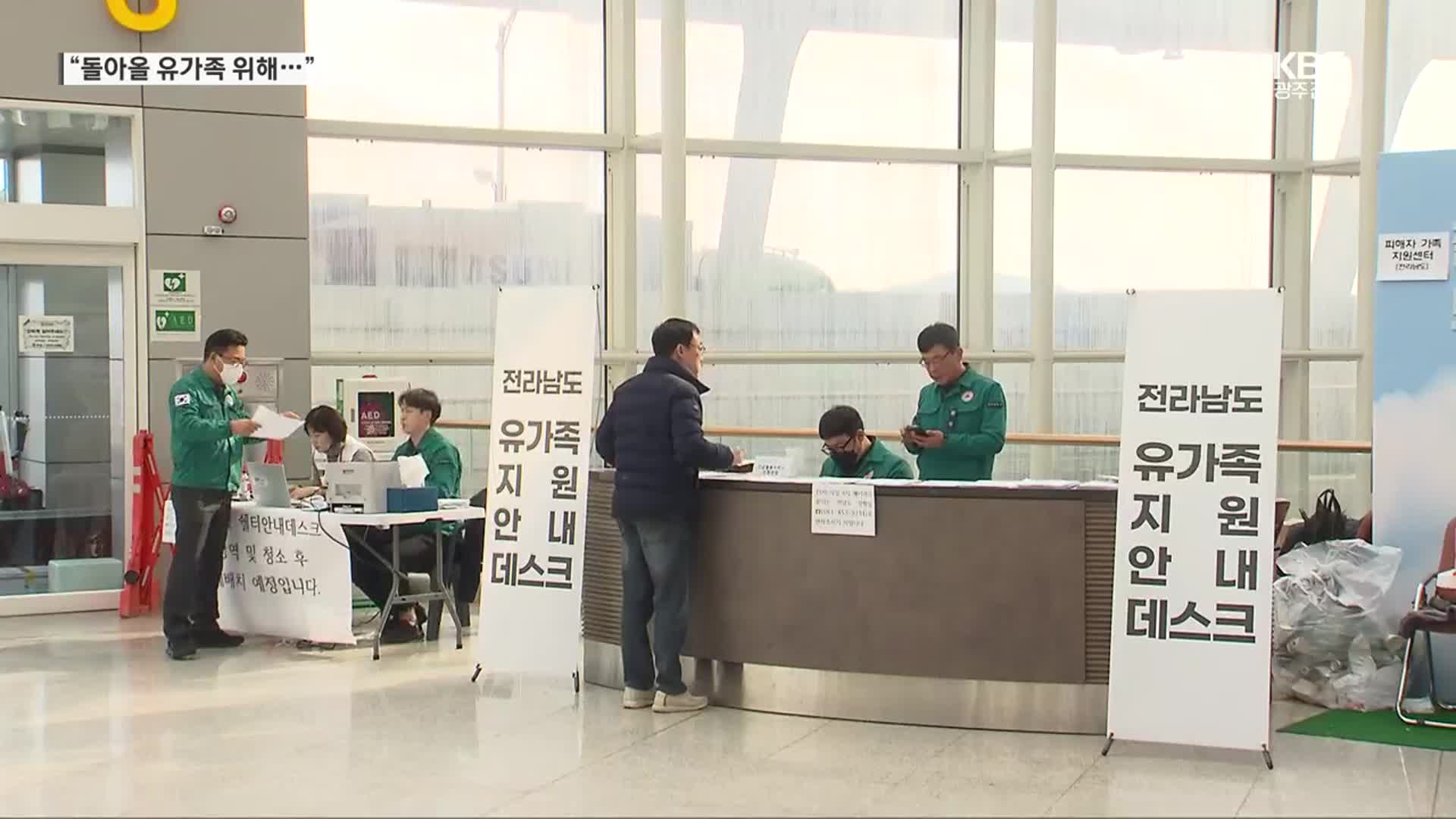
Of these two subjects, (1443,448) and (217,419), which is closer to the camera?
(1443,448)

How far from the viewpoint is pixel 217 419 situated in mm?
7508

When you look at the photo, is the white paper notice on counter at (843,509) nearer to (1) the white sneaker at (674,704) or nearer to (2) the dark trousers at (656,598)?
(2) the dark trousers at (656,598)

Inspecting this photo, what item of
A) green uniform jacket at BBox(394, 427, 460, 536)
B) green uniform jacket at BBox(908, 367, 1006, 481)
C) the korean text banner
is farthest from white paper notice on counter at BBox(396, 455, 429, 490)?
green uniform jacket at BBox(908, 367, 1006, 481)

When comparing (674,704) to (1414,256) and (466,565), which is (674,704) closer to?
(466,565)

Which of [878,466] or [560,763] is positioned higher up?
[878,466]

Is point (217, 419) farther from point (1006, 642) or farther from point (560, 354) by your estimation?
point (1006, 642)

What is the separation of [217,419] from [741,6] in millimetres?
4948

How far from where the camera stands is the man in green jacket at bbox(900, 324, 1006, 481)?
21.6 ft

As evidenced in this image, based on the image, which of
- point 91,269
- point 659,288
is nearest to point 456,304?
point 659,288

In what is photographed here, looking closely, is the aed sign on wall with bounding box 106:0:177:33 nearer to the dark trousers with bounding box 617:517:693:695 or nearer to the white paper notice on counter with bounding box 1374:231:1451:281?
the dark trousers with bounding box 617:517:693:695

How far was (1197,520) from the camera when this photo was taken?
5.44 metres

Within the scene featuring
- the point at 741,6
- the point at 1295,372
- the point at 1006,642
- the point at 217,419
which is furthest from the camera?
the point at 1295,372

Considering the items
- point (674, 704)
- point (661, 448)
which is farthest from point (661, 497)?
point (674, 704)

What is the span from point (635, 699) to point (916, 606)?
1159mm
